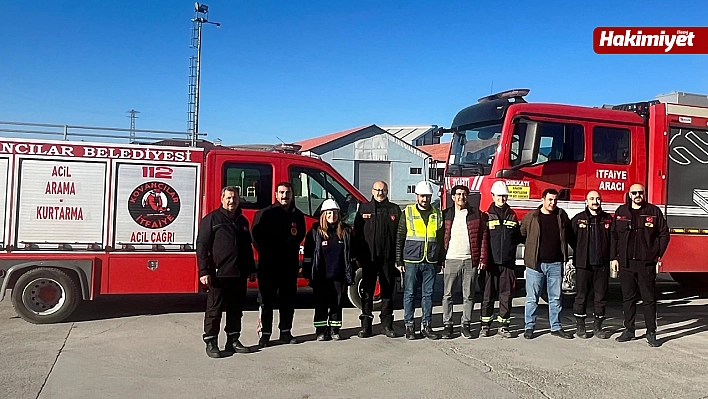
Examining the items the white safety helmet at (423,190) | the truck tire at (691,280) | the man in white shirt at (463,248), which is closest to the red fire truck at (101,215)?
the white safety helmet at (423,190)

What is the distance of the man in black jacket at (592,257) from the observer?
754 cm

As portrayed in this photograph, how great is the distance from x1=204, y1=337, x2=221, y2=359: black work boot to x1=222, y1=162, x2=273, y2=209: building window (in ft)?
7.73

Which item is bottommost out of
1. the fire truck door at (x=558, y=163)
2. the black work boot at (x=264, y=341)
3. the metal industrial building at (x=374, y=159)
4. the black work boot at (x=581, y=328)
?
the black work boot at (x=264, y=341)

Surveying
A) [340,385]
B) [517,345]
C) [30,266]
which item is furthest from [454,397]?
[30,266]

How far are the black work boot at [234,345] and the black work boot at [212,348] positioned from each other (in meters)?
0.16

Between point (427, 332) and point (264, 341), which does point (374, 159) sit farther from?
point (264, 341)

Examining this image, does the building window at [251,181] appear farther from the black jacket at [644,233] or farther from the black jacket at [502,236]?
the black jacket at [644,233]

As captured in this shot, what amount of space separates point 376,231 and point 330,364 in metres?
1.70

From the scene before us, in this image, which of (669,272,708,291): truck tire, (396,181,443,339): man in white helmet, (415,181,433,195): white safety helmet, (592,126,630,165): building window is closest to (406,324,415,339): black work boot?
(396,181,443,339): man in white helmet

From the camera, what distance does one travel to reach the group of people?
7.02 metres

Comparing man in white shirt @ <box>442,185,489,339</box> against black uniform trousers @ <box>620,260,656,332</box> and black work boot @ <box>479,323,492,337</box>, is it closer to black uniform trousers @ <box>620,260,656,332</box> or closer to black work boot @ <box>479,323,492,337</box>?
black work boot @ <box>479,323,492,337</box>

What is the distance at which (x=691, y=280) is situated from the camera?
12.0m

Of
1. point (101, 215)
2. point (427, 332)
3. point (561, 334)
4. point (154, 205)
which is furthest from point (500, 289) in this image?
point (101, 215)

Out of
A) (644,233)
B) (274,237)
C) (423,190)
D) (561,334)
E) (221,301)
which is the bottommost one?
(561,334)
